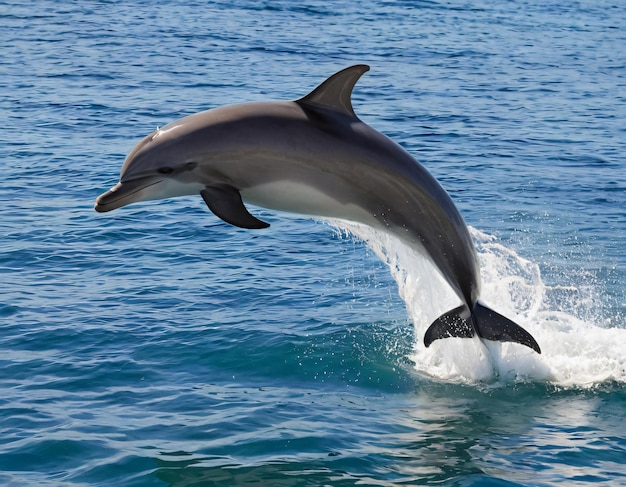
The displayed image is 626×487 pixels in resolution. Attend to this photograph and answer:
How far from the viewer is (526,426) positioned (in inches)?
430

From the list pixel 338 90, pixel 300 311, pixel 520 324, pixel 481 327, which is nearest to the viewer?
pixel 338 90

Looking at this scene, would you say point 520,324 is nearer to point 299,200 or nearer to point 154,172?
point 299,200

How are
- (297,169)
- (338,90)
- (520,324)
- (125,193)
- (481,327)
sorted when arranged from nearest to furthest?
(125,193) < (297,169) < (338,90) < (481,327) < (520,324)

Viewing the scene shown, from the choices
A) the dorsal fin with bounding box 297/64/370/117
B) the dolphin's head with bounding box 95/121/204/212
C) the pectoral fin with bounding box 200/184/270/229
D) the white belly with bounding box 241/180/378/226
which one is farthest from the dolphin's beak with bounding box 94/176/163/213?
the dorsal fin with bounding box 297/64/370/117

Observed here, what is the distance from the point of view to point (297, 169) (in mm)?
9320

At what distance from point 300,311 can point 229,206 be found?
540 centimetres

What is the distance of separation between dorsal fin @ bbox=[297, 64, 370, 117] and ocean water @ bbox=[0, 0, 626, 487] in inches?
52.0

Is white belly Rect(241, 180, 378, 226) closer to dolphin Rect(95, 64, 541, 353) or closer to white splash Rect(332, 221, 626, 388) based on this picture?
dolphin Rect(95, 64, 541, 353)

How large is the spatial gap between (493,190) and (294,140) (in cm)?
1131

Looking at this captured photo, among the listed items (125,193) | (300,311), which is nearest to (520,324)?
(300,311)

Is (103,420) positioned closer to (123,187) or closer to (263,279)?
(123,187)

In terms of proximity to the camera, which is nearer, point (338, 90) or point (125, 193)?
point (125, 193)

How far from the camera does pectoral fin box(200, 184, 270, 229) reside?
28.8ft

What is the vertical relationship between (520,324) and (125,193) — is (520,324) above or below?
below
